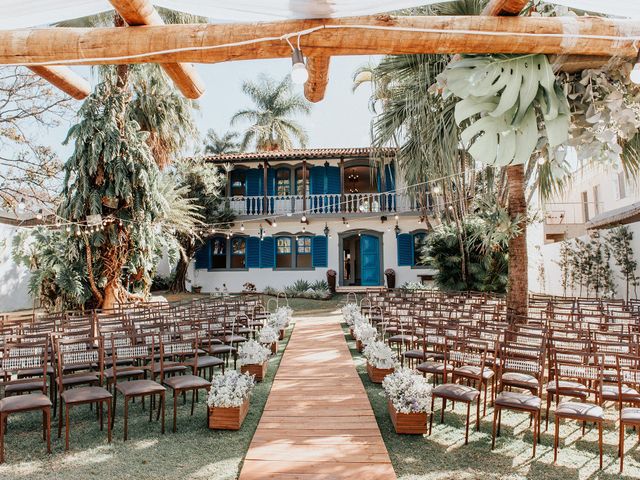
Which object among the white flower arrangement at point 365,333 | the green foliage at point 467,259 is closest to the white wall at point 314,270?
the green foliage at point 467,259

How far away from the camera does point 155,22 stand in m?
2.54

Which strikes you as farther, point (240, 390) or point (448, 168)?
point (448, 168)

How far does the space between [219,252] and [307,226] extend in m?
4.18

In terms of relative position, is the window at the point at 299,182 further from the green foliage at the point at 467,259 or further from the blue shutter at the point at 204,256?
the green foliage at the point at 467,259

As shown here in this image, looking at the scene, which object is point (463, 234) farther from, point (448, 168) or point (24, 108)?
point (24, 108)

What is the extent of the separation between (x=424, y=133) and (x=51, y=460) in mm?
5695

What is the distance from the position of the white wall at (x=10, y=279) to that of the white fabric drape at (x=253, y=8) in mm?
14301

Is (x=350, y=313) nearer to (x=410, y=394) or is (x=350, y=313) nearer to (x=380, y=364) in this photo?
(x=380, y=364)

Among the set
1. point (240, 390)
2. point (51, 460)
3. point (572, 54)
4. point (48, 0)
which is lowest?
point (51, 460)

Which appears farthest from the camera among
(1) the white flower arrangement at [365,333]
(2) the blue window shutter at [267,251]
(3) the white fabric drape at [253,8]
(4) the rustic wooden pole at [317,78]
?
(2) the blue window shutter at [267,251]

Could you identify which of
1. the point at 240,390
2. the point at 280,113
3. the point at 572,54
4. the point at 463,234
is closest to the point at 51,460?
the point at 240,390

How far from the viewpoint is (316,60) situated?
Answer: 2.62 meters

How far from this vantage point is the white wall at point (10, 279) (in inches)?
557

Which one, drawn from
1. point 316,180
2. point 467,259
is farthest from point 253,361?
point 316,180
